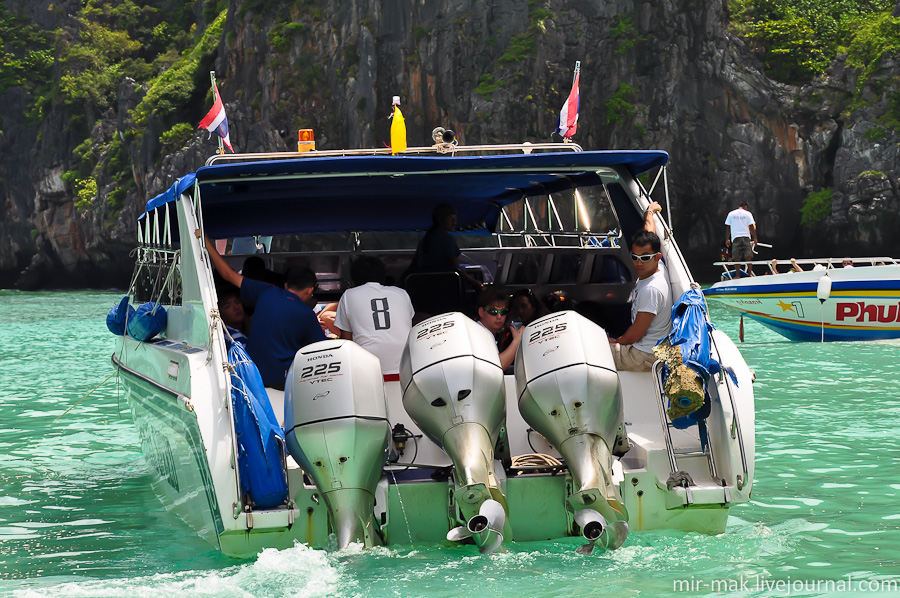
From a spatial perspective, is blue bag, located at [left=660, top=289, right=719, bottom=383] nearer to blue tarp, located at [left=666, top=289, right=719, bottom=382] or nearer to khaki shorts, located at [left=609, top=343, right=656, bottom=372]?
blue tarp, located at [left=666, top=289, right=719, bottom=382]

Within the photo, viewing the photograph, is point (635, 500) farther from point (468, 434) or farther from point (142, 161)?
point (142, 161)

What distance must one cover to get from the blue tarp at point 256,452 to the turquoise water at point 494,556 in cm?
29

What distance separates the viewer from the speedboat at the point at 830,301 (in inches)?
570

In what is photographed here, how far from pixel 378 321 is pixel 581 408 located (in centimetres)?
155

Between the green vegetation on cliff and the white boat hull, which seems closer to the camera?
the white boat hull

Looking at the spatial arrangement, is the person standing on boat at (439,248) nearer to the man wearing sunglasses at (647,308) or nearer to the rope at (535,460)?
the man wearing sunglasses at (647,308)

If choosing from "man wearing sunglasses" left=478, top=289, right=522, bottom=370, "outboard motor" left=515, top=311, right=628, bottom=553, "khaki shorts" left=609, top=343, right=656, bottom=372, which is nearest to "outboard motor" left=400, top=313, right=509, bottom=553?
"outboard motor" left=515, top=311, right=628, bottom=553

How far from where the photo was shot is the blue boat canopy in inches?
216

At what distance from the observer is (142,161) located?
47.2 meters

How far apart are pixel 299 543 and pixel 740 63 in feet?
122

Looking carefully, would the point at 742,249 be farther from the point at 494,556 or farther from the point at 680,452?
the point at 494,556

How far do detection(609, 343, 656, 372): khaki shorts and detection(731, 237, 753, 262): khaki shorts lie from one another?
14081mm

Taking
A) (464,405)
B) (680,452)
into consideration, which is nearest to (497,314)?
(464,405)

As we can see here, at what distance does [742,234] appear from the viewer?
61.4 ft
